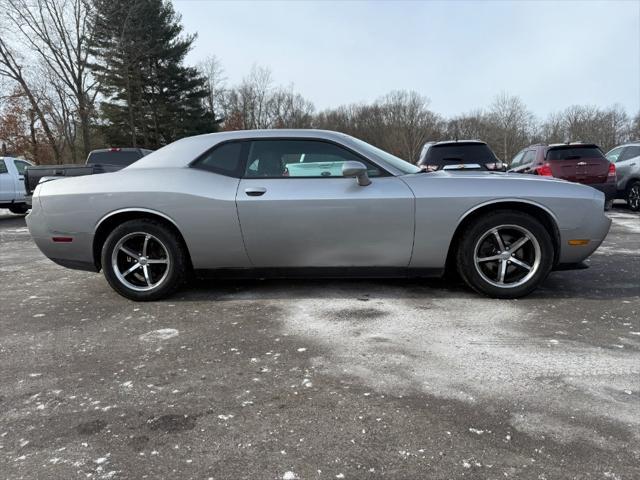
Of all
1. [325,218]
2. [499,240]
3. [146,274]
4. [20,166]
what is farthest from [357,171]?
[20,166]

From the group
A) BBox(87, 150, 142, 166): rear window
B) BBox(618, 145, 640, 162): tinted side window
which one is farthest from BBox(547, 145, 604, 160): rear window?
BBox(87, 150, 142, 166): rear window

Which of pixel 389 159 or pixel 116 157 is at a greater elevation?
pixel 116 157

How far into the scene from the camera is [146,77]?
33281mm

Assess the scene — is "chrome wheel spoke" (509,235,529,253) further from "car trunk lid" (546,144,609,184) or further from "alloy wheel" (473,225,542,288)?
"car trunk lid" (546,144,609,184)

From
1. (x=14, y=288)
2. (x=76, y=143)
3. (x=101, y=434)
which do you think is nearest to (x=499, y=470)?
(x=101, y=434)

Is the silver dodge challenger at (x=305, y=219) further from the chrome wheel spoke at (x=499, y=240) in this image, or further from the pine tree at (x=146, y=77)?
the pine tree at (x=146, y=77)

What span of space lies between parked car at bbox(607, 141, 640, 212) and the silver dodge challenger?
836 cm

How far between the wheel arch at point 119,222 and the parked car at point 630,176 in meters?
10.8

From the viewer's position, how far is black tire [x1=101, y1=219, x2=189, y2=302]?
12.4 ft

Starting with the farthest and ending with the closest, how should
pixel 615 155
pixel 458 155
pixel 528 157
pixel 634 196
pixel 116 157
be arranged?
pixel 116 157
pixel 615 155
pixel 634 196
pixel 528 157
pixel 458 155

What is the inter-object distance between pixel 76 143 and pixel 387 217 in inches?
1395

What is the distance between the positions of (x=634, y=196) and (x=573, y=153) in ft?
8.96

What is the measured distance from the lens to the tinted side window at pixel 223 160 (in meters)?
3.81

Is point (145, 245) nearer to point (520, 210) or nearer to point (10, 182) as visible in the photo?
point (520, 210)
